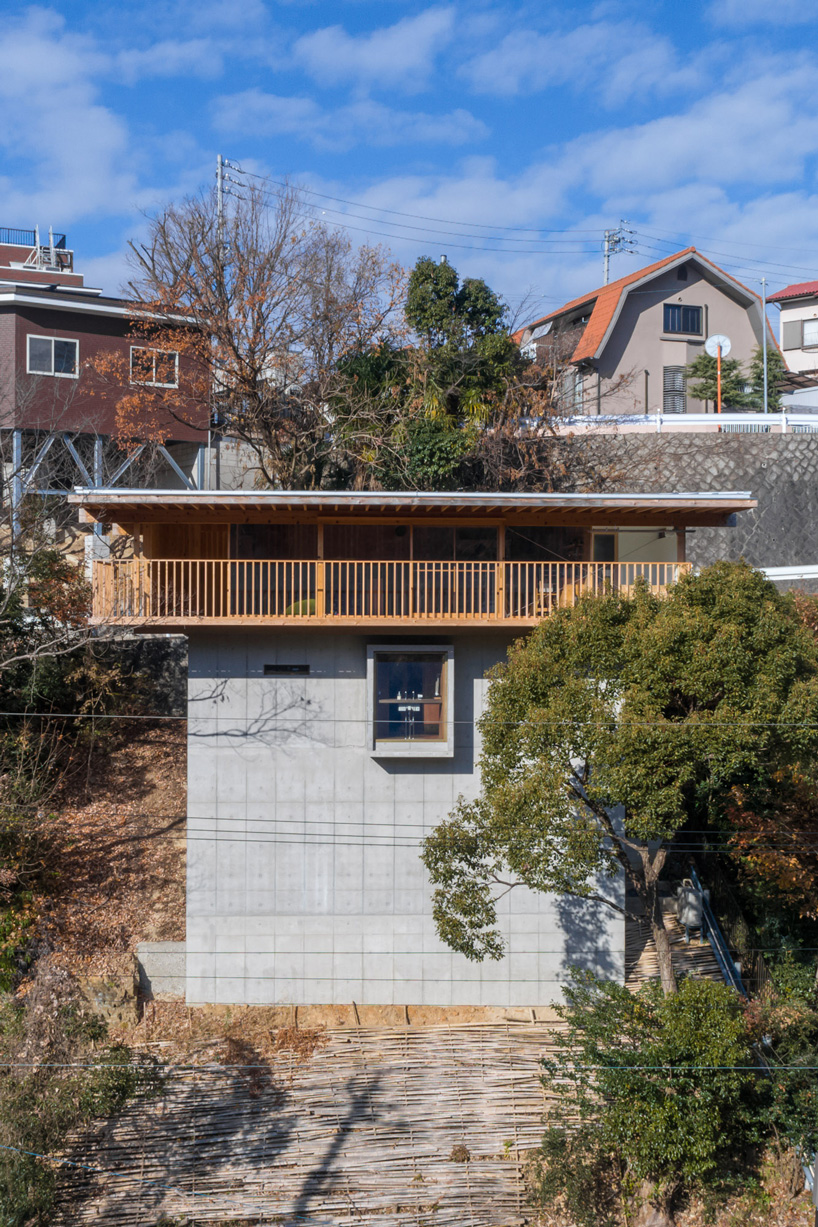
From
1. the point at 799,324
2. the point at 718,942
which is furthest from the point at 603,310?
the point at 718,942

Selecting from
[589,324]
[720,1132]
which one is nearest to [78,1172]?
[720,1132]

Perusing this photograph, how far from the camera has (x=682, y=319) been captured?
34562 millimetres

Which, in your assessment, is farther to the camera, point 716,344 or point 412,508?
point 716,344

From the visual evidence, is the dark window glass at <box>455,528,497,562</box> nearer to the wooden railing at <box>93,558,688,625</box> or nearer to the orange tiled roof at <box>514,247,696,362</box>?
the wooden railing at <box>93,558,688,625</box>

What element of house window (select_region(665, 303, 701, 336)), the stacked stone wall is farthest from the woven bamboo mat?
house window (select_region(665, 303, 701, 336))

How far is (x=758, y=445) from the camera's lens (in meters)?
27.2

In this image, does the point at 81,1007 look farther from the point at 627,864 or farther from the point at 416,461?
the point at 416,461

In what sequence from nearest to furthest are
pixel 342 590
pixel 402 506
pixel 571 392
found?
pixel 402 506, pixel 342 590, pixel 571 392

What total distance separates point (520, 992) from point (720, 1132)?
4.39 meters

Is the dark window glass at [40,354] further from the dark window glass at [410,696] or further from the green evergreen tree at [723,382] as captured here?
the green evergreen tree at [723,382]

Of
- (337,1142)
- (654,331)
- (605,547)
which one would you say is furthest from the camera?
(654,331)

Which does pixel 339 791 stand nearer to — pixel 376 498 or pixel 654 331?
pixel 376 498

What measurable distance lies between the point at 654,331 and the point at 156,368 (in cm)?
1764

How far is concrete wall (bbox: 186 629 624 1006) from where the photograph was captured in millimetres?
16250
